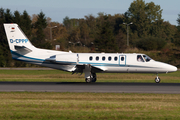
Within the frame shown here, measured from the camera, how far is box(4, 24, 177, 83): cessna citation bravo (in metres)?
23.5

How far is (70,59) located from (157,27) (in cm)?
6791

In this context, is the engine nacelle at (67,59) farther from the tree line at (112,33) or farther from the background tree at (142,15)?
the background tree at (142,15)

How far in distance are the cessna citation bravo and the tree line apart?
28.8 m

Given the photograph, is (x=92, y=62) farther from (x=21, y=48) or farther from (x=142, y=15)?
(x=142, y=15)

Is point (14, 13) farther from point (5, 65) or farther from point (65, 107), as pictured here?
point (65, 107)

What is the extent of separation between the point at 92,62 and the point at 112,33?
38846mm

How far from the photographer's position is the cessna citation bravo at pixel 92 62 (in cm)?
2355

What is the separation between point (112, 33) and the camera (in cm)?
6197

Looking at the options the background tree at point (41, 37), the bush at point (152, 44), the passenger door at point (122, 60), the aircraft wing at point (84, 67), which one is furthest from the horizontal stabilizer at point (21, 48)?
the bush at point (152, 44)

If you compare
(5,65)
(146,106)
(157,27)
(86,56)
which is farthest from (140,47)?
(146,106)

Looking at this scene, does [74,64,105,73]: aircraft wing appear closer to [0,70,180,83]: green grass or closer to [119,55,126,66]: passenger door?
[119,55,126,66]: passenger door

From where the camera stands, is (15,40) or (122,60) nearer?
(122,60)

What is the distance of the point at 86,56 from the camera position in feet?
79.5

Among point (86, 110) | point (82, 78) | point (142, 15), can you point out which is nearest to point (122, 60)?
point (82, 78)
